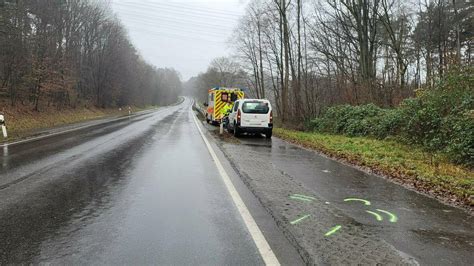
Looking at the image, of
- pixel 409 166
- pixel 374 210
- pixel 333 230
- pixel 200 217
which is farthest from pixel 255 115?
pixel 333 230

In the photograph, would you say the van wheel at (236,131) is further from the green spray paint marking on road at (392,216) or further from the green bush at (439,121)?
the green spray paint marking on road at (392,216)

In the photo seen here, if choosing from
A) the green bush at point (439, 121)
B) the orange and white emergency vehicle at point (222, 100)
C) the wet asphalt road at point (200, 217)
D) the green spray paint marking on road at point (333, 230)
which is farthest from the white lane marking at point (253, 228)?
the orange and white emergency vehicle at point (222, 100)

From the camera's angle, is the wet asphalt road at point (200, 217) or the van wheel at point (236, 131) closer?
the wet asphalt road at point (200, 217)

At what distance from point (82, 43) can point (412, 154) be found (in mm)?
51271

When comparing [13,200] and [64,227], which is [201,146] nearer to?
[13,200]

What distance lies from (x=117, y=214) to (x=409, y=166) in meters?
8.14

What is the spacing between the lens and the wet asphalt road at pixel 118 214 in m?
4.25

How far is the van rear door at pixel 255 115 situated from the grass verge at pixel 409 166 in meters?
2.75

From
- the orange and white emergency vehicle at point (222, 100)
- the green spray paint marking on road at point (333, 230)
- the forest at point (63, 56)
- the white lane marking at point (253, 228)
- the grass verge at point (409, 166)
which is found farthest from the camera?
the forest at point (63, 56)

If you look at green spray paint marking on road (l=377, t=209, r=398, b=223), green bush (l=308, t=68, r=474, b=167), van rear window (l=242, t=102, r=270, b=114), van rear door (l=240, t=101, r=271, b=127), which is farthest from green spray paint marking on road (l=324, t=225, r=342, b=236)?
van rear window (l=242, t=102, r=270, b=114)

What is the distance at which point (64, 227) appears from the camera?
5.09 m

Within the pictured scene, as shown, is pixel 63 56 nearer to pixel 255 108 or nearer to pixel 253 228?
pixel 255 108

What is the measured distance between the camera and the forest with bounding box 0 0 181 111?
30344 mm

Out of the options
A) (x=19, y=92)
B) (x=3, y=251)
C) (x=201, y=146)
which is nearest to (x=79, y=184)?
(x=3, y=251)
